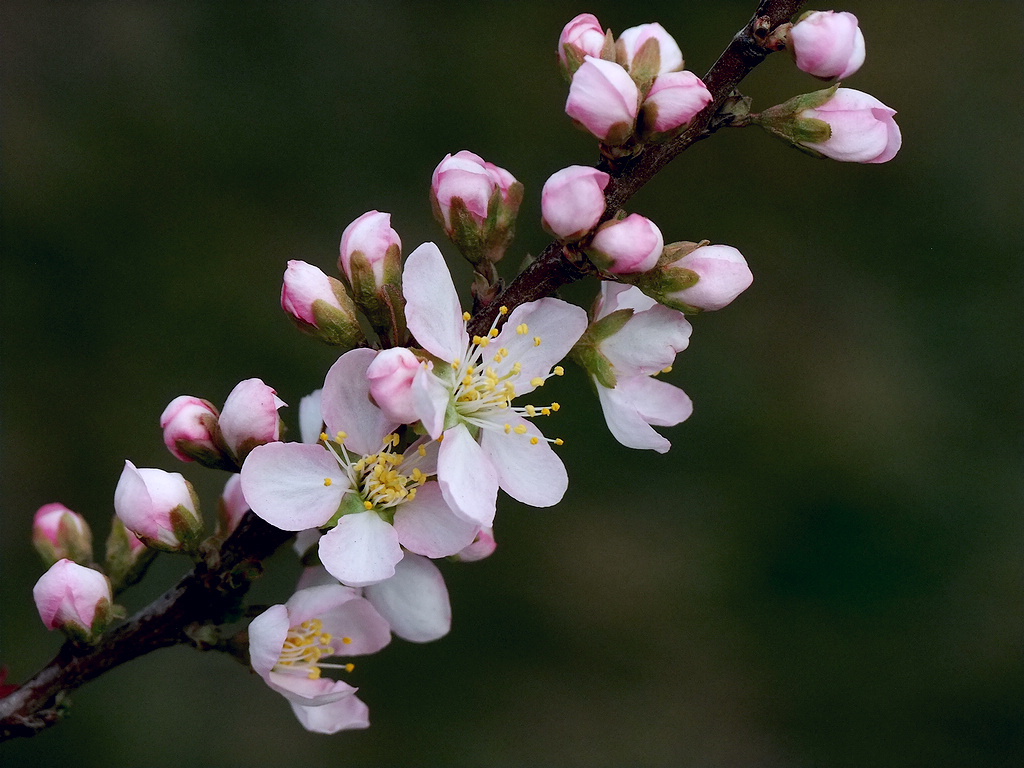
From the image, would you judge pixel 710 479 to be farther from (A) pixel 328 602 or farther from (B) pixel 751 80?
(A) pixel 328 602

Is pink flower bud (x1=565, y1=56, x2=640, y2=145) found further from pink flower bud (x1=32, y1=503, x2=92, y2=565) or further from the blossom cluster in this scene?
pink flower bud (x1=32, y1=503, x2=92, y2=565)

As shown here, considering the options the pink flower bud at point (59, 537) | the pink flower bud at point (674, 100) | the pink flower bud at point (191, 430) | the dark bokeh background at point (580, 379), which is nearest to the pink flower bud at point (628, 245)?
the pink flower bud at point (674, 100)

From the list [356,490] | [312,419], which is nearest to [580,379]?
[312,419]

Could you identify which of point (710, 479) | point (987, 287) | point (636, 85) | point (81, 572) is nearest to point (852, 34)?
point (636, 85)

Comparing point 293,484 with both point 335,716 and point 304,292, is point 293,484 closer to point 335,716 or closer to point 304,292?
point 304,292

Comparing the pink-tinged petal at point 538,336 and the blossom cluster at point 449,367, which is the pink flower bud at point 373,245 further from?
the pink-tinged petal at point 538,336

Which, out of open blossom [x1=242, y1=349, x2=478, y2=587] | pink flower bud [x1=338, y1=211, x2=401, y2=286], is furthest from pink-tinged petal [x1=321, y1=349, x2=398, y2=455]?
pink flower bud [x1=338, y1=211, x2=401, y2=286]

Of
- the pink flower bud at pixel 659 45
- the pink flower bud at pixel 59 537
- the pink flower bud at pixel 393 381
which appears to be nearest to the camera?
the pink flower bud at pixel 393 381
